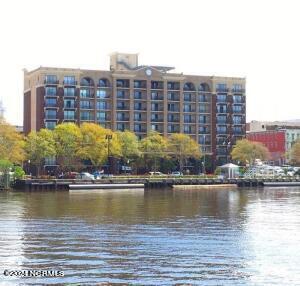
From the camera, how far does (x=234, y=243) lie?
133 feet

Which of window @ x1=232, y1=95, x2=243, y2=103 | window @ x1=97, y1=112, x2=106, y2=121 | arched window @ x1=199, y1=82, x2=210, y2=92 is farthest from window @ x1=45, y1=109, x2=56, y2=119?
window @ x1=232, y1=95, x2=243, y2=103

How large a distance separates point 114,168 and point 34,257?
138819 millimetres

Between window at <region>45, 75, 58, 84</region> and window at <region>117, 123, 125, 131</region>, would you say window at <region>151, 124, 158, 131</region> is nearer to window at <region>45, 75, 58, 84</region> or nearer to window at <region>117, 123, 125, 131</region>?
window at <region>117, 123, 125, 131</region>

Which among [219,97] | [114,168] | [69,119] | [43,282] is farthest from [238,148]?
[43,282]

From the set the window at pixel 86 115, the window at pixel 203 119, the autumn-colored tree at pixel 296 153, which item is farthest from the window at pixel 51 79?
the autumn-colored tree at pixel 296 153

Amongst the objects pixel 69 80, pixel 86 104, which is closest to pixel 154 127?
pixel 86 104

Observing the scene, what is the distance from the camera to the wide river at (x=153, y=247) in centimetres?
2977

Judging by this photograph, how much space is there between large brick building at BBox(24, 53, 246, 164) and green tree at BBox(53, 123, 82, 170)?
25281 mm

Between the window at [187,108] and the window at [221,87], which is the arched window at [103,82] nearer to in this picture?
the window at [187,108]

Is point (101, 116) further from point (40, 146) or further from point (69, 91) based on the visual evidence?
point (40, 146)

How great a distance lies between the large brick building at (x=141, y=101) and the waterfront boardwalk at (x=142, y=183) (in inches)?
1642

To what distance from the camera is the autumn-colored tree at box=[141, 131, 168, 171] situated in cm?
16475

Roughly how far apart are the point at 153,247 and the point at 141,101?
471ft

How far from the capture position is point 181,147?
170 meters
